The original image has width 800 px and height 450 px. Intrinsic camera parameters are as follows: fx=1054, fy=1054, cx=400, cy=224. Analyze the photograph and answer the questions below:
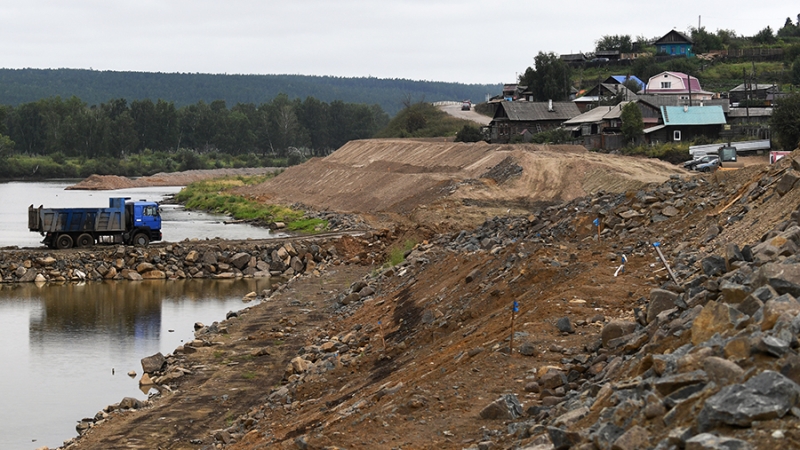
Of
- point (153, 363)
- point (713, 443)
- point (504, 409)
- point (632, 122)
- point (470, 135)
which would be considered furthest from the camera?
point (470, 135)

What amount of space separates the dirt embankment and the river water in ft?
249

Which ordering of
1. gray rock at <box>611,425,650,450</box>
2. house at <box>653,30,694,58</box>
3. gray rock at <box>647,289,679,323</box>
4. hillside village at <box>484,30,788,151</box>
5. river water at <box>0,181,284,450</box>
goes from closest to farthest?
1. gray rock at <box>611,425,650,450</box>
2. gray rock at <box>647,289,679,323</box>
3. river water at <box>0,181,284,450</box>
4. hillside village at <box>484,30,788,151</box>
5. house at <box>653,30,694,58</box>

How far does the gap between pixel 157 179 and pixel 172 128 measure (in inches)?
1427

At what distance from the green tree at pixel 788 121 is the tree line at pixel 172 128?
121 meters

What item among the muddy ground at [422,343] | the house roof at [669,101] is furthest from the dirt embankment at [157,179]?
the muddy ground at [422,343]

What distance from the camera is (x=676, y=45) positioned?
426 ft

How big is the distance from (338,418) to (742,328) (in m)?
6.59

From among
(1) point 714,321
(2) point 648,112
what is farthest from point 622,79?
(1) point 714,321

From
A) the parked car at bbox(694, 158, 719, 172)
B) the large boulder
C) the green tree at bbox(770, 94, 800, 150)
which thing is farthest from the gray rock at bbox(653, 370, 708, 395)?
the green tree at bbox(770, 94, 800, 150)

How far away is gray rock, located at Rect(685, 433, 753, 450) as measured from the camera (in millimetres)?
7742

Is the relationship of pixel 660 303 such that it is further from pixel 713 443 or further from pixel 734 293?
pixel 713 443

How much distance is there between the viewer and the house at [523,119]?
94312 mm

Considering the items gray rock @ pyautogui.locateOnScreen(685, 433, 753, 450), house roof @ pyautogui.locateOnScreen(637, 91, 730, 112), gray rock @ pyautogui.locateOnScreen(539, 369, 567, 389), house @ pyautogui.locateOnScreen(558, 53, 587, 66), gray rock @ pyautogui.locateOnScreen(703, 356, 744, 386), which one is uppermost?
house @ pyautogui.locateOnScreen(558, 53, 587, 66)

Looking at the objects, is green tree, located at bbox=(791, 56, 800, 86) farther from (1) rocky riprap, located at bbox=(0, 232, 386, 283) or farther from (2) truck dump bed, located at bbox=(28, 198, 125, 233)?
(2) truck dump bed, located at bbox=(28, 198, 125, 233)
